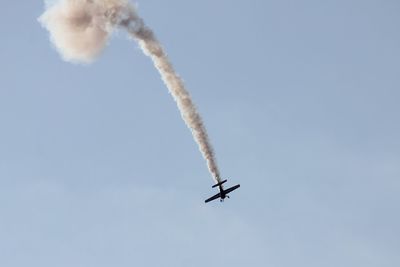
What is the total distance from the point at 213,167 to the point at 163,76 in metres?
12.5

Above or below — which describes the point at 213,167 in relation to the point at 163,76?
below

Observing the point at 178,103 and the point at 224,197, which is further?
the point at 224,197

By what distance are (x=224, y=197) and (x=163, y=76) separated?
18.8 meters

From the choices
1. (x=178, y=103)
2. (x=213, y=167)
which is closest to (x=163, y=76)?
(x=178, y=103)

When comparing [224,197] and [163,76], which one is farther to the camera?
[224,197]

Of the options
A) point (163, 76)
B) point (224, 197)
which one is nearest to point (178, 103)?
point (163, 76)

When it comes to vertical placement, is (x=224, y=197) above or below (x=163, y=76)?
below

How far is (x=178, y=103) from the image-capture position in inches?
5192

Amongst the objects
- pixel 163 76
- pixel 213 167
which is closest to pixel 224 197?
pixel 213 167

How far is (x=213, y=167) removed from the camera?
438ft

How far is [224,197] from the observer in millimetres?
140500

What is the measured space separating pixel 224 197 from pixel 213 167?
26.9 feet

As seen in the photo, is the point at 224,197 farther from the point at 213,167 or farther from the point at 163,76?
the point at 163,76

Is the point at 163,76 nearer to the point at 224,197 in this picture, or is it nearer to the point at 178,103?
the point at 178,103
